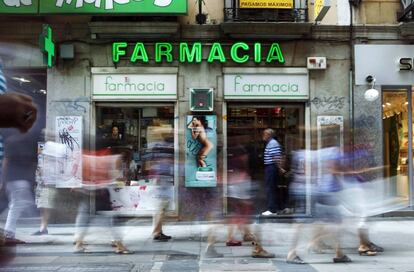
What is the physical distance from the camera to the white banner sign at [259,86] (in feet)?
40.0

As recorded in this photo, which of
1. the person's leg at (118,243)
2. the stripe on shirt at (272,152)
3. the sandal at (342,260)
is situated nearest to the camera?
the sandal at (342,260)

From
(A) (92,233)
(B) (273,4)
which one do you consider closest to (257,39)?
(B) (273,4)

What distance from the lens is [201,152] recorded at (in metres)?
12.0

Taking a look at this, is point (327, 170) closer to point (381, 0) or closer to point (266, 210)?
point (266, 210)

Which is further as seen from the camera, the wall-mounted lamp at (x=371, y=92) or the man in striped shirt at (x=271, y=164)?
the wall-mounted lamp at (x=371, y=92)

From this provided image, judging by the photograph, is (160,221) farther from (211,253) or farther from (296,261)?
(296,261)

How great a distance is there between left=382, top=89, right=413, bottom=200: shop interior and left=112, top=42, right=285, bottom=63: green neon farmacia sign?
273 cm

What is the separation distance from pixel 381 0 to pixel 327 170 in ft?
19.3

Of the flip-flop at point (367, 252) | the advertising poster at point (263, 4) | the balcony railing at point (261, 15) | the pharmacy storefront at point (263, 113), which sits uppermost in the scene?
the advertising poster at point (263, 4)

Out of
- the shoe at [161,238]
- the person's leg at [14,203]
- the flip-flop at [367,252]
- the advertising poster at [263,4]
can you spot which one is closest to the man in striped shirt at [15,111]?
the person's leg at [14,203]

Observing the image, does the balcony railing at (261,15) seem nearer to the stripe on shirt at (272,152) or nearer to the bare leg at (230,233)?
the stripe on shirt at (272,152)

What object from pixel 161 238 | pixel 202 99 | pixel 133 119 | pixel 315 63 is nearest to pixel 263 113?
pixel 202 99

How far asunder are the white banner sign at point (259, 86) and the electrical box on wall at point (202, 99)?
1.26 feet

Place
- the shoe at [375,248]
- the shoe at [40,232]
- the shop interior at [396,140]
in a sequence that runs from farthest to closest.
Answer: the shop interior at [396,140]
the shoe at [40,232]
the shoe at [375,248]
